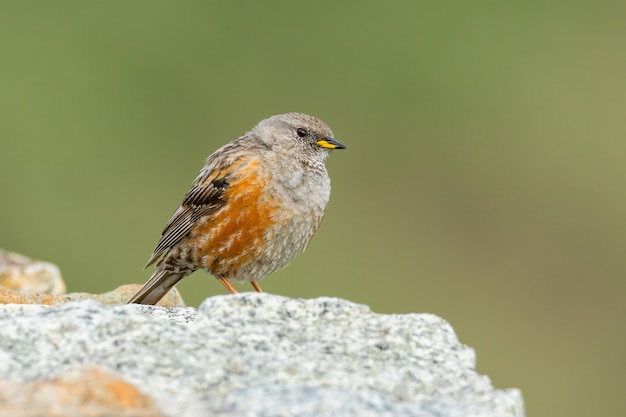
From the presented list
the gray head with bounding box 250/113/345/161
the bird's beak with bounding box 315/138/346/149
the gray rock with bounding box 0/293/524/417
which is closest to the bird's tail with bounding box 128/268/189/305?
the gray head with bounding box 250/113/345/161

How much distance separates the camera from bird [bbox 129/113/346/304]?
8.70m

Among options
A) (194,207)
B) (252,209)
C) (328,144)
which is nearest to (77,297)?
(252,209)

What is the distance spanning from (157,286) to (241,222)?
0.74 m

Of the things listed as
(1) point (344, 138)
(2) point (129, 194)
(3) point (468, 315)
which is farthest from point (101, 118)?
(3) point (468, 315)

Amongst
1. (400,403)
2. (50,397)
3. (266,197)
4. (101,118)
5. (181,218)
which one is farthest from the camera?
(101,118)

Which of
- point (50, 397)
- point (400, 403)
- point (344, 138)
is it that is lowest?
point (50, 397)

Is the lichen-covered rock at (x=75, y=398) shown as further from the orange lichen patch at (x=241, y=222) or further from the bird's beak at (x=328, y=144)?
the bird's beak at (x=328, y=144)

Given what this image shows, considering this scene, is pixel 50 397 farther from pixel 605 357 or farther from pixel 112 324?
pixel 605 357

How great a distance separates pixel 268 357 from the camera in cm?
467

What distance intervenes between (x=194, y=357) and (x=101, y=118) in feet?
51.2

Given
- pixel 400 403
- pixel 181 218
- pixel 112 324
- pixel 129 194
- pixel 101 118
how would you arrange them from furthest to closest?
pixel 101 118, pixel 129 194, pixel 181 218, pixel 112 324, pixel 400 403

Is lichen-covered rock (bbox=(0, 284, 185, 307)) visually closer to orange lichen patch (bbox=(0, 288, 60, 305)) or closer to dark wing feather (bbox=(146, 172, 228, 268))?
orange lichen patch (bbox=(0, 288, 60, 305))

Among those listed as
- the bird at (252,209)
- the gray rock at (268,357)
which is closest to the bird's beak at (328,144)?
the bird at (252,209)

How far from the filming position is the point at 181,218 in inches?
371
